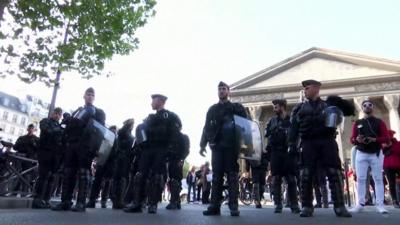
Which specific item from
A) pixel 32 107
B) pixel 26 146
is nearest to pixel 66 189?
pixel 26 146

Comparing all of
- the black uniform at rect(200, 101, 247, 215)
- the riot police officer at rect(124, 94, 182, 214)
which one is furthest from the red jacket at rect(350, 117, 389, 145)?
the riot police officer at rect(124, 94, 182, 214)

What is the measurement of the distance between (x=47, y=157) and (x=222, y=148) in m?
3.82

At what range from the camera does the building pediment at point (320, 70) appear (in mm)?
37375

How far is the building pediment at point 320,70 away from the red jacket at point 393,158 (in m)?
29.4

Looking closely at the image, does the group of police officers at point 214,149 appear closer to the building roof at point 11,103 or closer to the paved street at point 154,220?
the paved street at point 154,220

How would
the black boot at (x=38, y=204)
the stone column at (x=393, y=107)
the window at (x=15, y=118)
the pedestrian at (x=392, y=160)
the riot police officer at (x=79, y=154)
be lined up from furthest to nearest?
the window at (x=15, y=118)
the stone column at (x=393, y=107)
the pedestrian at (x=392, y=160)
the black boot at (x=38, y=204)
the riot police officer at (x=79, y=154)

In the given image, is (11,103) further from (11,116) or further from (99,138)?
(99,138)

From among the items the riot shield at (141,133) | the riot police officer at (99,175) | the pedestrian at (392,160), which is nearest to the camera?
the riot shield at (141,133)

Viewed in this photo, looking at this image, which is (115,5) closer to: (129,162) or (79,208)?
(129,162)

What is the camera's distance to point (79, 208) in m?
6.29

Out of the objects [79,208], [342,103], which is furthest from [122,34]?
[342,103]

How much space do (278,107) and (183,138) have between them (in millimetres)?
3056

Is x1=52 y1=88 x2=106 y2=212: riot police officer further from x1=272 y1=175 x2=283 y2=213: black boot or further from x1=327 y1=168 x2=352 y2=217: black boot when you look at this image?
x1=327 y1=168 x2=352 y2=217: black boot

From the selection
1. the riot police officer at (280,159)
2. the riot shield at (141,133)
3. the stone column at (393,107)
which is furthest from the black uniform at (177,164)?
the stone column at (393,107)
